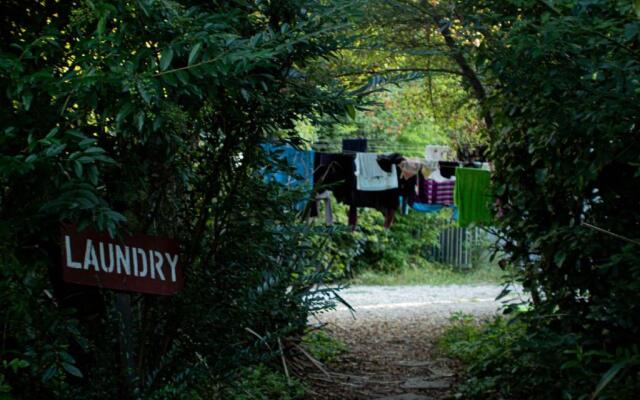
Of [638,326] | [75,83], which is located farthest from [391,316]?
[75,83]

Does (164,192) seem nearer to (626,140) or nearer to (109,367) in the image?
(109,367)

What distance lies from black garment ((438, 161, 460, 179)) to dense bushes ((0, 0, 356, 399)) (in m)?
8.43

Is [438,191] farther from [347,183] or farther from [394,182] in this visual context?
[347,183]

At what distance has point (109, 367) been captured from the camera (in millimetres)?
3008

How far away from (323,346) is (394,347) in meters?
0.95

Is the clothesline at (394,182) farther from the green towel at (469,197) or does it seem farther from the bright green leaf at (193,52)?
the bright green leaf at (193,52)

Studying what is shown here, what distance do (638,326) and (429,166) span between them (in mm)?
7370

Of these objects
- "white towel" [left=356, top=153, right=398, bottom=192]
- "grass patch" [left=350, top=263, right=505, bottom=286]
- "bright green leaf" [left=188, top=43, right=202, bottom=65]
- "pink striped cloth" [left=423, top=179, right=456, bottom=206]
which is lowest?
"grass patch" [left=350, top=263, right=505, bottom=286]

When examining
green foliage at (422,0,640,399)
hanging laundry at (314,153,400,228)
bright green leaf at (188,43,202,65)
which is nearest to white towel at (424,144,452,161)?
hanging laundry at (314,153,400,228)

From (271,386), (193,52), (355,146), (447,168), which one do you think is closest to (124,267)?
(193,52)

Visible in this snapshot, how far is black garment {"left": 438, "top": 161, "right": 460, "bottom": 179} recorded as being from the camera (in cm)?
1213

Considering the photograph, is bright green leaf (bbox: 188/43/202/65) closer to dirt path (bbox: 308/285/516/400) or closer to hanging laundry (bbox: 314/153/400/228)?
dirt path (bbox: 308/285/516/400)

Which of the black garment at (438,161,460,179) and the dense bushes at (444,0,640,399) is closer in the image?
the dense bushes at (444,0,640,399)

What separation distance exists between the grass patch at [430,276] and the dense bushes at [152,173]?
1266cm
